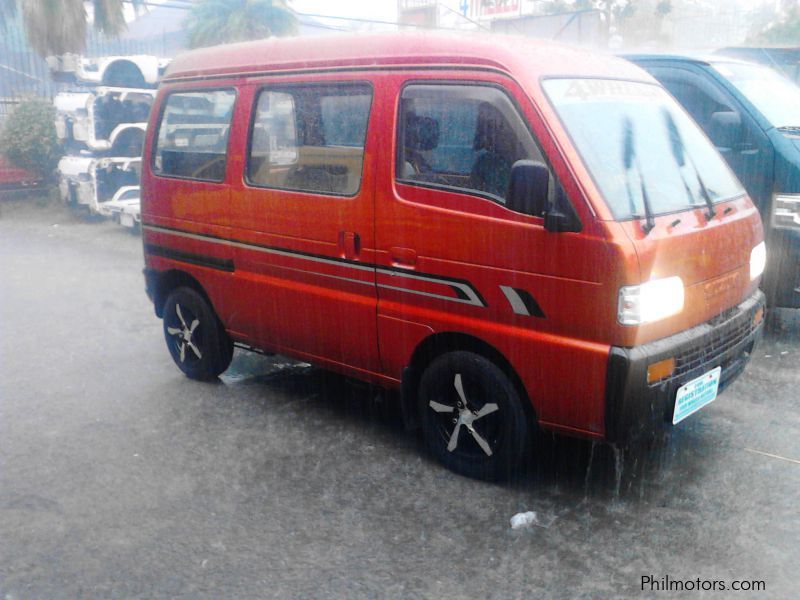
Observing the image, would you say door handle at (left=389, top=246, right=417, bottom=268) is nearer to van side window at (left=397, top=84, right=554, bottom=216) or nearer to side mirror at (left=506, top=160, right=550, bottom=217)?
van side window at (left=397, top=84, right=554, bottom=216)

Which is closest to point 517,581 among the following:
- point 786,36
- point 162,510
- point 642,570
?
point 642,570

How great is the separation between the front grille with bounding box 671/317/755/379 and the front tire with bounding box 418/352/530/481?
2.44ft

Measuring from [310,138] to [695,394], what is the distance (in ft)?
7.81

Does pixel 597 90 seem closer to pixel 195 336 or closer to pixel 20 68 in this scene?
pixel 195 336

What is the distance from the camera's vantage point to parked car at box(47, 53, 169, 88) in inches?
560

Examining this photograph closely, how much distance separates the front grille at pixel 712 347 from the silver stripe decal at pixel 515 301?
2.25 feet

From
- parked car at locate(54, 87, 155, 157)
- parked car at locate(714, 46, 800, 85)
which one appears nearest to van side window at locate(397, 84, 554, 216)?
parked car at locate(714, 46, 800, 85)

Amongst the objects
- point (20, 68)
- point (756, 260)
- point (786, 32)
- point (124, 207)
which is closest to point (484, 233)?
point (756, 260)

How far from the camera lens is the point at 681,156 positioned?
3.97 metres

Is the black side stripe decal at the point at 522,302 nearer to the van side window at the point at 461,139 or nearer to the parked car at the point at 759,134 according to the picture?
the van side window at the point at 461,139

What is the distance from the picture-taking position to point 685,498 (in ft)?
12.3

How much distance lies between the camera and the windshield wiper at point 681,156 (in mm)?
3764

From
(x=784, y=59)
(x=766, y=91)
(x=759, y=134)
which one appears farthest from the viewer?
(x=784, y=59)

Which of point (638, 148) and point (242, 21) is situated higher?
point (242, 21)
